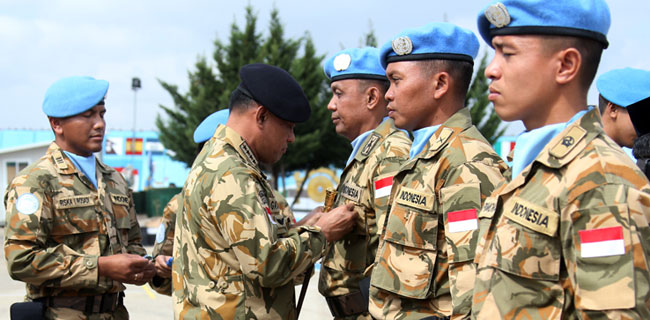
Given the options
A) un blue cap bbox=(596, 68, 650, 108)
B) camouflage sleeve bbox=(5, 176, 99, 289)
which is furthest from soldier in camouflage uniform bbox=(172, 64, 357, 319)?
un blue cap bbox=(596, 68, 650, 108)

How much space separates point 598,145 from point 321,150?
22.3 metres

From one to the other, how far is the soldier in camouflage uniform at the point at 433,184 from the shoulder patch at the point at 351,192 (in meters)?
0.71

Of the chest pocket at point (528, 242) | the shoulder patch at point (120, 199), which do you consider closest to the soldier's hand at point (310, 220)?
the shoulder patch at point (120, 199)

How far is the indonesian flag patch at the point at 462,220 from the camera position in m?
2.34

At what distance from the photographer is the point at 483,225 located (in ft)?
5.84

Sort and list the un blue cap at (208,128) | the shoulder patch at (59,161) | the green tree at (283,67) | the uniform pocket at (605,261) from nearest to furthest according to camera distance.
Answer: the uniform pocket at (605,261) → the shoulder patch at (59,161) → the un blue cap at (208,128) → the green tree at (283,67)

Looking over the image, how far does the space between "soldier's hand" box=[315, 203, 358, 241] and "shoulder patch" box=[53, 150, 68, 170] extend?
166cm

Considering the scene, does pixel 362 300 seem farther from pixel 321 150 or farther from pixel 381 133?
pixel 321 150

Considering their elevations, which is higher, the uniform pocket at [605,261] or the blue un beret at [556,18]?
the blue un beret at [556,18]

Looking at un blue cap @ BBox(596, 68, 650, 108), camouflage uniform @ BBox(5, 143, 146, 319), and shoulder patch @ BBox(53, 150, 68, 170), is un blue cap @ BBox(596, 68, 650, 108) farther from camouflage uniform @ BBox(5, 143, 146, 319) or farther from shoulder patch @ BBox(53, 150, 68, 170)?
shoulder patch @ BBox(53, 150, 68, 170)

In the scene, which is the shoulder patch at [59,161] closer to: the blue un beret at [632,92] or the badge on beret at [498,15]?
the badge on beret at [498,15]

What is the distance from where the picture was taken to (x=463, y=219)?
2.37 metres

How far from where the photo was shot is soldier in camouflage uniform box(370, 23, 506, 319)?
238 cm

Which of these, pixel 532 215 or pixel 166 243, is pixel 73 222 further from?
pixel 532 215
